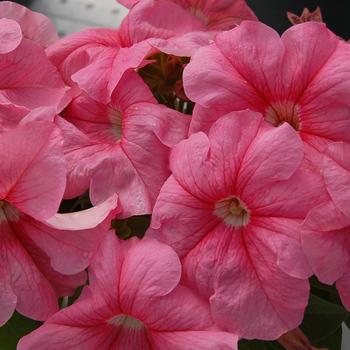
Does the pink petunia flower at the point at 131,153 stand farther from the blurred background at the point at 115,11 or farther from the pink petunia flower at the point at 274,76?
the blurred background at the point at 115,11

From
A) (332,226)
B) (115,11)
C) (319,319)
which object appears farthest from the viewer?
(115,11)

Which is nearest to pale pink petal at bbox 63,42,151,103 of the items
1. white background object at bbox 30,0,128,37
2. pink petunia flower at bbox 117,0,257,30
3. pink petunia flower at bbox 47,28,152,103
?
pink petunia flower at bbox 47,28,152,103

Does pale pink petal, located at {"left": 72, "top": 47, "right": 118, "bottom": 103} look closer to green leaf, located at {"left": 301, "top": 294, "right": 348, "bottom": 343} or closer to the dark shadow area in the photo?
green leaf, located at {"left": 301, "top": 294, "right": 348, "bottom": 343}

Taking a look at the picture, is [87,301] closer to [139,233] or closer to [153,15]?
[139,233]

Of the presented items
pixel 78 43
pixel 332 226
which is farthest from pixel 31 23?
pixel 332 226

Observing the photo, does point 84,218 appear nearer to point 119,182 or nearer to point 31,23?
point 119,182

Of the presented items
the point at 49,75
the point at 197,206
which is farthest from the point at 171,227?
the point at 49,75
